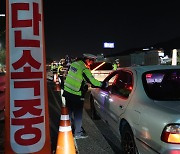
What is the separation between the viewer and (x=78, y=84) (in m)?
6.80

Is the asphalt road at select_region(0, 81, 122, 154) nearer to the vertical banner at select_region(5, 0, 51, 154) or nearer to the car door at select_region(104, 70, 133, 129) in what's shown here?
the car door at select_region(104, 70, 133, 129)

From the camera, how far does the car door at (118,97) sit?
5657 millimetres

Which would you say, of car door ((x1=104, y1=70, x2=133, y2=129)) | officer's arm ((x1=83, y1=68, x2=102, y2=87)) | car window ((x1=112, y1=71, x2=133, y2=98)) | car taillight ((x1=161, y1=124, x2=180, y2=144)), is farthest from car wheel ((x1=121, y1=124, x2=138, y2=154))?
officer's arm ((x1=83, y1=68, x2=102, y2=87))

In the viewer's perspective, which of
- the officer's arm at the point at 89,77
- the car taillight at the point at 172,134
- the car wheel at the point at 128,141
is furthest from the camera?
the officer's arm at the point at 89,77

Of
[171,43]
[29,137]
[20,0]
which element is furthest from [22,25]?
[171,43]

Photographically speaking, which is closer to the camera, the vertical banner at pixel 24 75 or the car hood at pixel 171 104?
the vertical banner at pixel 24 75

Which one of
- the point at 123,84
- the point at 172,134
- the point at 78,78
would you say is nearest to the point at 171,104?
the point at 172,134

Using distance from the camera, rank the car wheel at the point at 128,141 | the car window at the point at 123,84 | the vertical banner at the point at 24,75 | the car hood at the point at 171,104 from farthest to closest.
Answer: the car window at the point at 123,84 → the car wheel at the point at 128,141 → the car hood at the point at 171,104 → the vertical banner at the point at 24,75

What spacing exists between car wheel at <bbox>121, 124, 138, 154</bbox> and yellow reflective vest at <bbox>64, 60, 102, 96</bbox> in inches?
60.5

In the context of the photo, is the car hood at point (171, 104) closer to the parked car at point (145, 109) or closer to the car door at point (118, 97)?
the parked car at point (145, 109)

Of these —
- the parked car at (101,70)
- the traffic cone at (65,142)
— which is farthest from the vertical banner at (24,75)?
the parked car at (101,70)

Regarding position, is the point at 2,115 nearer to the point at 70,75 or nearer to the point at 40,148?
the point at 70,75

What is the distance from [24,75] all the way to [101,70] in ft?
46.0

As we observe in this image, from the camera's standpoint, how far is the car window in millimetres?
5768
